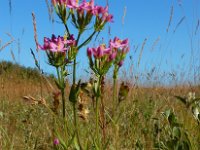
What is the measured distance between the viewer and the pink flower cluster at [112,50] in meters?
1.55

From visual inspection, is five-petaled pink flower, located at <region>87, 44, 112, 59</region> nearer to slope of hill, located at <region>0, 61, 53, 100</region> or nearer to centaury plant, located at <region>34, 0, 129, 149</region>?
centaury plant, located at <region>34, 0, 129, 149</region>

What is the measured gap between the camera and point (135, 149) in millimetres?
2039

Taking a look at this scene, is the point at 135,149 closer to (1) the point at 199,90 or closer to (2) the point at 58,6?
(2) the point at 58,6

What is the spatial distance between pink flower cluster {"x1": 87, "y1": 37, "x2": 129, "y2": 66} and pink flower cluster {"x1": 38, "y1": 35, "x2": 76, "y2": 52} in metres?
0.08

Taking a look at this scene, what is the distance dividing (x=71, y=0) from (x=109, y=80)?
3096 mm

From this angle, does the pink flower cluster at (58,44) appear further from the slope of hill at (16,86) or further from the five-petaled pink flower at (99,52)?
the slope of hill at (16,86)

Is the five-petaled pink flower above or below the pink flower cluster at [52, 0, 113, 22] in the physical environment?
below

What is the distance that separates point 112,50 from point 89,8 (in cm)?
19

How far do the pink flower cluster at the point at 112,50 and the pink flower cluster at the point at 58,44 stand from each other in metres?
0.08

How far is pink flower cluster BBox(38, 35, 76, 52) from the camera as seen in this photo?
1.52m

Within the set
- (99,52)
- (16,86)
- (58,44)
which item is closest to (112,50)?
(99,52)

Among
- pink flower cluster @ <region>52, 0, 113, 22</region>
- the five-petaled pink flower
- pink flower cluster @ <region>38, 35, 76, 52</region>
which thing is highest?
pink flower cluster @ <region>52, 0, 113, 22</region>

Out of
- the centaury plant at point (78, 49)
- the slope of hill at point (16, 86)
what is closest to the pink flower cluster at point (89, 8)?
the centaury plant at point (78, 49)

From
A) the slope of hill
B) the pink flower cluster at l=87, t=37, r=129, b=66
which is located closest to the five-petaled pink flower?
the pink flower cluster at l=87, t=37, r=129, b=66
